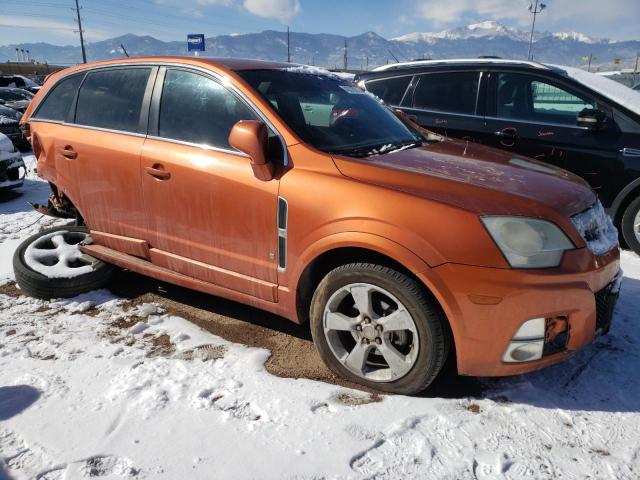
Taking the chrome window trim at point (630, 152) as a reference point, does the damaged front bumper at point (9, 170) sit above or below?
below

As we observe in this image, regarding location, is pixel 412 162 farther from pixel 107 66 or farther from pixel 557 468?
pixel 107 66

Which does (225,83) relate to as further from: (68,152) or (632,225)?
(632,225)

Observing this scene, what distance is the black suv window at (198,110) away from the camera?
9.57 ft

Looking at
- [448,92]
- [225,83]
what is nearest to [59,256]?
[225,83]

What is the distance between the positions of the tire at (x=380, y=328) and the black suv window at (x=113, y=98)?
1848mm

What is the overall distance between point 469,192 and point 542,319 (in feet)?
2.19

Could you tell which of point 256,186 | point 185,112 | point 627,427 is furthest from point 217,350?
point 627,427

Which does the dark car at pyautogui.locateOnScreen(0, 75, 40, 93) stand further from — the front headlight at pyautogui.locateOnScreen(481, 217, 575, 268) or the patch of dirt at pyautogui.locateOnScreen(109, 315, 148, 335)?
the front headlight at pyautogui.locateOnScreen(481, 217, 575, 268)

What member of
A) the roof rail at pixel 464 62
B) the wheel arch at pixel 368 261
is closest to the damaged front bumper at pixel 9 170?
the roof rail at pixel 464 62

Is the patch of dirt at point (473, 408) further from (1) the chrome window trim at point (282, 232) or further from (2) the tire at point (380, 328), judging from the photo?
(1) the chrome window trim at point (282, 232)

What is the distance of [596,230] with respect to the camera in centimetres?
252

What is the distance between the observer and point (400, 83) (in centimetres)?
581

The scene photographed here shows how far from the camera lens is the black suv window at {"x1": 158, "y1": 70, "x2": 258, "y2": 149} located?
292 centimetres

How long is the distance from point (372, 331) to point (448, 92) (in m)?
3.86
